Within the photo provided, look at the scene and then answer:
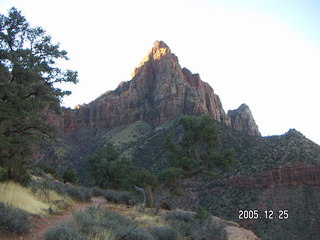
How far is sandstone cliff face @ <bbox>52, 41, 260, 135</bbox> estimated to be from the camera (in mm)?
107125

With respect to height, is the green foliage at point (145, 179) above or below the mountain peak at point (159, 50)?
below

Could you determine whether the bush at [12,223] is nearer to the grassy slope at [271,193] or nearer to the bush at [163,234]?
the bush at [163,234]

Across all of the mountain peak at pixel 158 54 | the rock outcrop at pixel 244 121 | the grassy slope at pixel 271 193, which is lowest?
the grassy slope at pixel 271 193

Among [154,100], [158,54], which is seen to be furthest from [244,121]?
[158,54]

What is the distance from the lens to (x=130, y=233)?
8.08 m

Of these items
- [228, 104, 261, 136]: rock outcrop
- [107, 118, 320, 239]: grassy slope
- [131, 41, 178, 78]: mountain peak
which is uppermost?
[131, 41, 178, 78]: mountain peak

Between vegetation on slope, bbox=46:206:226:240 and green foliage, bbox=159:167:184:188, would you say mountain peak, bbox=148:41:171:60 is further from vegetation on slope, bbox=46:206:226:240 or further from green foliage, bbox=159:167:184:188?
vegetation on slope, bbox=46:206:226:240

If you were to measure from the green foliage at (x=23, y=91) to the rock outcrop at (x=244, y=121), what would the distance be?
106810 mm

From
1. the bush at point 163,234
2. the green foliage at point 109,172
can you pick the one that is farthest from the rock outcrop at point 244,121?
the bush at point 163,234

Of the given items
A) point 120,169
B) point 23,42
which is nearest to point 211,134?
point 23,42

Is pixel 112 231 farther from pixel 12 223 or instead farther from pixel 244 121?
pixel 244 121

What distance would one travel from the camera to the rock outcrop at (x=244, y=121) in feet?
392

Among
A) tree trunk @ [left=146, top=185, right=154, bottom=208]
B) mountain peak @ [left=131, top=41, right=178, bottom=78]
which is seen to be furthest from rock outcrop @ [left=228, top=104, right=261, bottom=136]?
tree trunk @ [left=146, top=185, right=154, bottom=208]

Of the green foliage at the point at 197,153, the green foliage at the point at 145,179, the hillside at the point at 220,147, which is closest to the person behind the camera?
the green foliage at the point at 197,153
